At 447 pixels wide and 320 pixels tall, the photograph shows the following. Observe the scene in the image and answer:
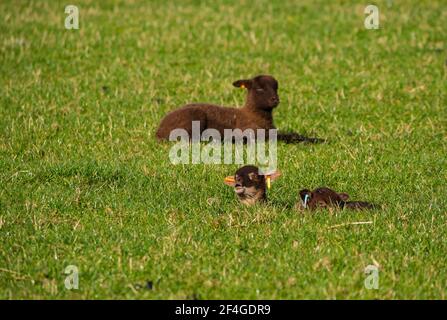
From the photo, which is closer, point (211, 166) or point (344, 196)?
point (344, 196)

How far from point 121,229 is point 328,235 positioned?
1.94 m

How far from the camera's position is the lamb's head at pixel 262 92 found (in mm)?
12406

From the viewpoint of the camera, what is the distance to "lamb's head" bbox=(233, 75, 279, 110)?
40.7 ft

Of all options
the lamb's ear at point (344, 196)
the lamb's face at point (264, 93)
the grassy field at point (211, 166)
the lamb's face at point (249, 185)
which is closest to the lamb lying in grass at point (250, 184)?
the lamb's face at point (249, 185)

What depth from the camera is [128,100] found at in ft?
47.7

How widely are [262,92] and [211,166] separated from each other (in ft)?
5.81

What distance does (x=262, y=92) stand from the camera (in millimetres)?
12492

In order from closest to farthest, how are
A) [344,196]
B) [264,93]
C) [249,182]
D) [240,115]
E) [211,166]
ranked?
[249,182]
[344,196]
[211,166]
[264,93]
[240,115]

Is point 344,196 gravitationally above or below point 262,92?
below

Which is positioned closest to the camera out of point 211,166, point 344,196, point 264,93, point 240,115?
point 344,196

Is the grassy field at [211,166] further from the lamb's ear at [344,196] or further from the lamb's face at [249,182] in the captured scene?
the lamb's ear at [344,196]

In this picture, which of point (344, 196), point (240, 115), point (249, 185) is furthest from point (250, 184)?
point (240, 115)

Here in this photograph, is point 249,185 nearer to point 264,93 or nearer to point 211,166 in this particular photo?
point 211,166

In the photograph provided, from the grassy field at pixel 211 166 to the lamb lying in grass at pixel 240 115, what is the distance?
0.41m
